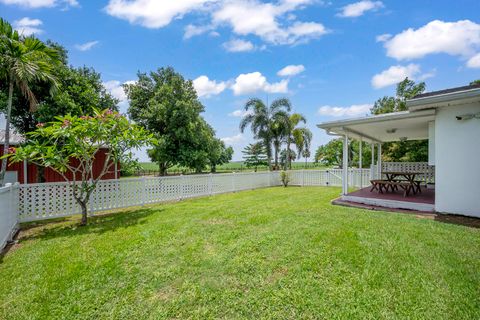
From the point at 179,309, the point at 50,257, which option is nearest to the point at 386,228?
the point at 179,309

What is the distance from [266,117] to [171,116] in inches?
287

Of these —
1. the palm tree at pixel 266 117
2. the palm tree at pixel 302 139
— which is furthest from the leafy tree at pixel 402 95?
the palm tree at pixel 266 117

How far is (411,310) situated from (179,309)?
2.51 m

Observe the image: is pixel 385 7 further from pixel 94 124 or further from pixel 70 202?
pixel 70 202

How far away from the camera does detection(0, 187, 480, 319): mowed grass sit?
2541mm

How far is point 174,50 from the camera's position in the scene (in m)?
12.6

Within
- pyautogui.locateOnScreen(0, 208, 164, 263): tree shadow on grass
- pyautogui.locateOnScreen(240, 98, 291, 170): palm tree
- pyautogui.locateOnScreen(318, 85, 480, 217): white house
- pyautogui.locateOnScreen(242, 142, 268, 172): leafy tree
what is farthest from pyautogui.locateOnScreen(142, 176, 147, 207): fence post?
pyautogui.locateOnScreen(242, 142, 268, 172): leafy tree

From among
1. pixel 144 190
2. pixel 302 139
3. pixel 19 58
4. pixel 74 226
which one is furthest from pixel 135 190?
pixel 302 139

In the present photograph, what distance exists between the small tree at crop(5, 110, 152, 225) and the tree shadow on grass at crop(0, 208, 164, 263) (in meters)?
0.46

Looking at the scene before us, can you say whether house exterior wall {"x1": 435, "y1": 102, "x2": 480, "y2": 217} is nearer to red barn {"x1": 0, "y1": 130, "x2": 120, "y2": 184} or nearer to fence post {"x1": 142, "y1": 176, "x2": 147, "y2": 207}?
fence post {"x1": 142, "y1": 176, "x2": 147, "y2": 207}

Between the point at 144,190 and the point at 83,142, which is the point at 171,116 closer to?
the point at 144,190

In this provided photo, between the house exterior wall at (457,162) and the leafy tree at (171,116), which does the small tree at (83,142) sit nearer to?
the house exterior wall at (457,162)

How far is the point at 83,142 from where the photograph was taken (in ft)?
19.9

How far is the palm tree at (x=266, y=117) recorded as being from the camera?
18.0 metres
